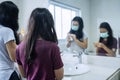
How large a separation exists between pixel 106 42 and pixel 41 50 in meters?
1.01

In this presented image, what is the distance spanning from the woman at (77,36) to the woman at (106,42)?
0.58 feet

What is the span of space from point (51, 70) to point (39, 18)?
327 millimetres

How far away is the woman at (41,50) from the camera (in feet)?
3.09

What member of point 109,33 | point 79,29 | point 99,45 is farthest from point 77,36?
point 109,33

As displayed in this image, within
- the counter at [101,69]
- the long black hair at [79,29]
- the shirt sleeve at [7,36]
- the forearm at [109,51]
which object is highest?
the long black hair at [79,29]

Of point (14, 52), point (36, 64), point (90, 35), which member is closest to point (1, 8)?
point (14, 52)

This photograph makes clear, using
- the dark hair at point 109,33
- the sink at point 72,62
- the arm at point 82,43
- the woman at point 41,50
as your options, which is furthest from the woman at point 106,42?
the woman at point 41,50

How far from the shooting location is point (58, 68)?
97 cm

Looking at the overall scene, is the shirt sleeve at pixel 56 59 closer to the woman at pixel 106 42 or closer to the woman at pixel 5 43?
the woman at pixel 5 43

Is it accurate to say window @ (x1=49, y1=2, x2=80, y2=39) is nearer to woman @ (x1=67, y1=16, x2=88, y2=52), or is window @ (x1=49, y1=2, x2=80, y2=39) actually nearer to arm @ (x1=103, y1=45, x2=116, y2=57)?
woman @ (x1=67, y1=16, x2=88, y2=52)

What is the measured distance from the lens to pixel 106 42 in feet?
5.71

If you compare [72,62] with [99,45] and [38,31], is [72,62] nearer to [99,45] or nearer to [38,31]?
[99,45]

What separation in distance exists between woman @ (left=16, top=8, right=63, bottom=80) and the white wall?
3.04 ft

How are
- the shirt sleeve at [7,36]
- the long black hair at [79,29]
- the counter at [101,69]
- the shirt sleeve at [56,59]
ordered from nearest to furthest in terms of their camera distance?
the shirt sleeve at [56,59] < the shirt sleeve at [7,36] < the counter at [101,69] < the long black hair at [79,29]
